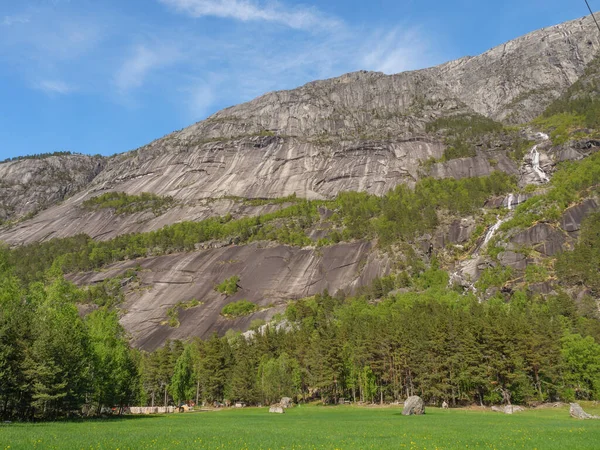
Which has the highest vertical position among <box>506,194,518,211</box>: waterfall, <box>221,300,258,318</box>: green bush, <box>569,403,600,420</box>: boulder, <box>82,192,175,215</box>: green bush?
<box>82,192,175,215</box>: green bush

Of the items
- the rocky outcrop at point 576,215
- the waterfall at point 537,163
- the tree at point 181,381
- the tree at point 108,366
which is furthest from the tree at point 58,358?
the waterfall at point 537,163

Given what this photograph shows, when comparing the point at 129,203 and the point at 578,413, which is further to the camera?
the point at 129,203

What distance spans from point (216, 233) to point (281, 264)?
3767 cm

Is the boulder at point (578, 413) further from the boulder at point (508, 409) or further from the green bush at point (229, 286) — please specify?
the green bush at point (229, 286)

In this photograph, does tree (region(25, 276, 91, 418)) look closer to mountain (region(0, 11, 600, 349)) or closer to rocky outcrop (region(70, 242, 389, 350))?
rocky outcrop (region(70, 242, 389, 350))

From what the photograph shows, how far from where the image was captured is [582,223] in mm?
103062

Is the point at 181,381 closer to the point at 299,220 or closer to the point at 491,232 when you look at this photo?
the point at 491,232

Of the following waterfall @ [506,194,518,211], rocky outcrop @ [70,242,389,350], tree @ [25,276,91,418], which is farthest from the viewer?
waterfall @ [506,194,518,211]

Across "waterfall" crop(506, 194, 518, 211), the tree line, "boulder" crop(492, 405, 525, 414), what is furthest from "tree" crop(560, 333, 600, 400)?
"waterfall" crop(506, 194, 518, 211)

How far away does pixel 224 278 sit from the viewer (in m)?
127

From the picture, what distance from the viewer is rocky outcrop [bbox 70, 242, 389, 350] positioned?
358 feet

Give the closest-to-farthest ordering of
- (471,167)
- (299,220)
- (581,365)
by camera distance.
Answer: (581,365) → (299,220) → (471,167)

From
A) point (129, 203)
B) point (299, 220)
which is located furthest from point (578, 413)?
point (129, 203)

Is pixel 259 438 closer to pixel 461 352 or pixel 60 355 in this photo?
pixel 60 355
